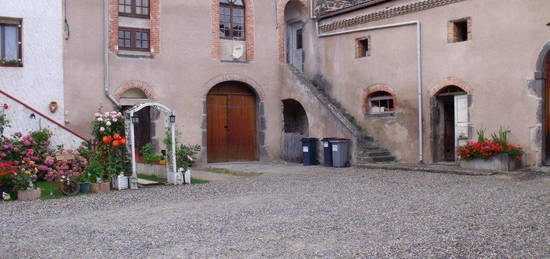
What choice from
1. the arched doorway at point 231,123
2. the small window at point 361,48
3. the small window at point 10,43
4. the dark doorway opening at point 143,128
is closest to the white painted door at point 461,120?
the small window at point 361,48

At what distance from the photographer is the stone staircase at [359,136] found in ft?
52.2

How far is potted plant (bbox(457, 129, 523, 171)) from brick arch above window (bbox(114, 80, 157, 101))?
8.98 m

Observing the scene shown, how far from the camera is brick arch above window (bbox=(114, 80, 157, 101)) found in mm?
15750

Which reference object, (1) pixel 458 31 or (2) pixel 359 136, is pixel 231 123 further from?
(1) pixel 458 31

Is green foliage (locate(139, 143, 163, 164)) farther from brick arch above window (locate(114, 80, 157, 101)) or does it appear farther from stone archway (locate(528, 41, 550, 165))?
stone archway (locate(528, 41, 550, 165))

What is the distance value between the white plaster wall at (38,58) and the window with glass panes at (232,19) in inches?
204

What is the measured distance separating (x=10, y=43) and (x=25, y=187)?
5.73 m

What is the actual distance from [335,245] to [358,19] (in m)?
12.3

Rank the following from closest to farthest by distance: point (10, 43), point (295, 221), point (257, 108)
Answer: point (295, 221) < point (10, 43) < point (257, 108)

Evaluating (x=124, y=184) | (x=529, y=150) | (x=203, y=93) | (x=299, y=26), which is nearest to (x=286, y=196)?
(x=124, y=184)

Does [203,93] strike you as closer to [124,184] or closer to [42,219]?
[124,184]

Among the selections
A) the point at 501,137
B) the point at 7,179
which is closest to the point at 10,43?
the point at 7,179

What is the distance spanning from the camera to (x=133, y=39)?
16.3 m

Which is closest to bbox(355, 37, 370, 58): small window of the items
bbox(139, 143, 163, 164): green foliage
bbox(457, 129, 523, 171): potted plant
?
bbox(457, 129, 523, 171): potted plant
